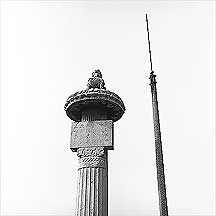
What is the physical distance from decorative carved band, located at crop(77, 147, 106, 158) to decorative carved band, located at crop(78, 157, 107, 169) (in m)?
0.09

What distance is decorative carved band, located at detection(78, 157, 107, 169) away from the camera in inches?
320

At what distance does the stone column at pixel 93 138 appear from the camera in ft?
25.7

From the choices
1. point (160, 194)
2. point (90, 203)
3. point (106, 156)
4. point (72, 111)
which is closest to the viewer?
point (160, 194)

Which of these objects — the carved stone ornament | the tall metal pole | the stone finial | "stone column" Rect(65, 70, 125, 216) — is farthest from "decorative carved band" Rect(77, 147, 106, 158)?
the tall metal pole

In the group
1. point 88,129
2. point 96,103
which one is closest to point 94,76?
point 96,103

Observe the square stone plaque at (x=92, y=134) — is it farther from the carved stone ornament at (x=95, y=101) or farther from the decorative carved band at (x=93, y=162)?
the carved stone ornament at (x=95, y=101)

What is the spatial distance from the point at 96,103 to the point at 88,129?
67cm

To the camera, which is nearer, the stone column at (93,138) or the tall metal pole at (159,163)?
the tall metal pole at (159,163)

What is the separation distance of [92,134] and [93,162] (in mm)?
713

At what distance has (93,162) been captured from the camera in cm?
814

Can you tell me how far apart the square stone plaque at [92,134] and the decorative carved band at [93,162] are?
0.36 m

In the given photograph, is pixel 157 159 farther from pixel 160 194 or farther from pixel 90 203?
pixel 90 203

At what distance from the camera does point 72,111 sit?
29.9ft

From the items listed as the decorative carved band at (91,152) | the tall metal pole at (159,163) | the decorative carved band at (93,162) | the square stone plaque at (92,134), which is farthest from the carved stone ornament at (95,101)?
the tall metal pole at (159,163)
